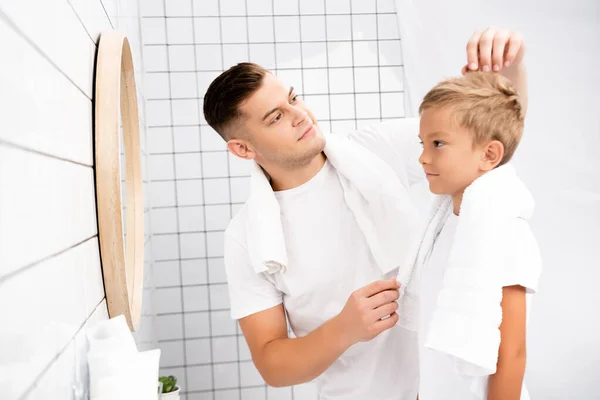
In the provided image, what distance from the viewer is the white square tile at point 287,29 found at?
2689 millimetres

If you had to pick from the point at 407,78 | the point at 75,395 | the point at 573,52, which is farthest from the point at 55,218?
the point at 407,78

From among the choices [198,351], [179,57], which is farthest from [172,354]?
[179,57]

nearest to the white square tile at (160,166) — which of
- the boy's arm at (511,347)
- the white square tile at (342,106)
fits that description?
the white square tile at (342,106)

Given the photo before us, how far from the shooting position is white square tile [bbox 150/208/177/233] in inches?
104

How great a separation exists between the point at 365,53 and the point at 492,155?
1.83 metres

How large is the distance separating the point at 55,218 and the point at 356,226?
90cm

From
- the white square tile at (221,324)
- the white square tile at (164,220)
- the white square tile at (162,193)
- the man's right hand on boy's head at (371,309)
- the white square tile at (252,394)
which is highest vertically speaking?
the white square tile at (162,193)

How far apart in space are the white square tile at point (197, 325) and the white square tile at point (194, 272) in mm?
165

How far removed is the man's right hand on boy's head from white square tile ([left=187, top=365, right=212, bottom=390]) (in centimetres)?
173

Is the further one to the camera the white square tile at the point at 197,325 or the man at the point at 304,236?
the white square tile at the point at 197,325

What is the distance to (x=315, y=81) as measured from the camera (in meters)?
2.72

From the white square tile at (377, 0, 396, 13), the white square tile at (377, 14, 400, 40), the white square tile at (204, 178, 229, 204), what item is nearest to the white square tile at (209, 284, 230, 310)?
the white square tile at (204, 178, 229, 204)

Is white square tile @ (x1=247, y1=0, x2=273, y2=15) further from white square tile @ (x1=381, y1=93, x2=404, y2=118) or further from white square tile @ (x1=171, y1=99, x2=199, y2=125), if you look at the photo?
white square tile @ (x1=381, y1=93, x2=404, y2=118)

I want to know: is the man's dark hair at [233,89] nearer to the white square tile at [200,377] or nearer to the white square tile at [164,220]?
the white square tile at [164,220]
